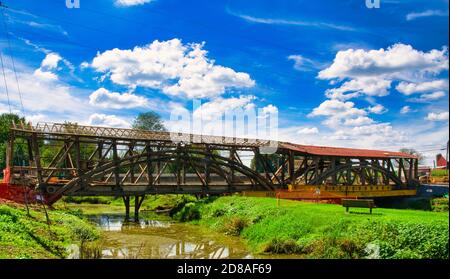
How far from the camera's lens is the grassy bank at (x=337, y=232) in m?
13.2

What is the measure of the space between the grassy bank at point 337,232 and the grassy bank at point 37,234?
8.18 m

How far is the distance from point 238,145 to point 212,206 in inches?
307

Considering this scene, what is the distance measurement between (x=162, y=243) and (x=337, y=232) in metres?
9.37

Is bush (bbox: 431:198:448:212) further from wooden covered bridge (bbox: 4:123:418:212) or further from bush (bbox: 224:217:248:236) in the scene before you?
bush (bbox: 224:217:248:236)

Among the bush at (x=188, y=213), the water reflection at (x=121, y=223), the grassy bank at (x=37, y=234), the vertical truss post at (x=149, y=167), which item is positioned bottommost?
the water reflection at (x=121, y=223)

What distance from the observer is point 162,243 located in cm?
2094

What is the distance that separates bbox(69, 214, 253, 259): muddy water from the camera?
58.4ft

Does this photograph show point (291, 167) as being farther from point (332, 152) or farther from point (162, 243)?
point (162, 243)

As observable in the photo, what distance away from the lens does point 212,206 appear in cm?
2994

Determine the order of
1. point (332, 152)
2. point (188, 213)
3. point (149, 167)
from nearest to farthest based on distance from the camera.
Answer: point (188, 213), point (149, 167), point (332, 152)

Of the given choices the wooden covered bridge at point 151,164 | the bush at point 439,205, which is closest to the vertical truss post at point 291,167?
the wooden covered bridge at point 151,164

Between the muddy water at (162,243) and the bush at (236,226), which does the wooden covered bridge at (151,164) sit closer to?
the muddy water at (162,243)

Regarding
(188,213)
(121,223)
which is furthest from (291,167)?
(121,223)
